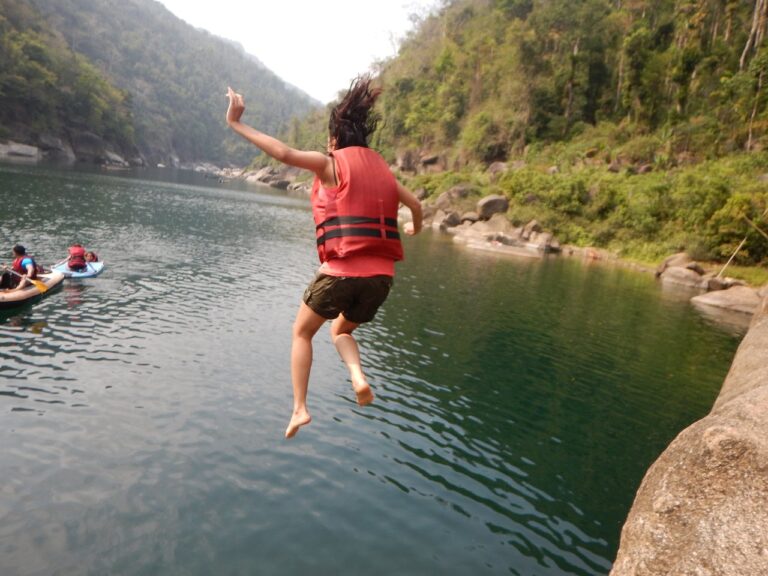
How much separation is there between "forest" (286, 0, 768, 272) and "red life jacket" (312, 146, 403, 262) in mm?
32041

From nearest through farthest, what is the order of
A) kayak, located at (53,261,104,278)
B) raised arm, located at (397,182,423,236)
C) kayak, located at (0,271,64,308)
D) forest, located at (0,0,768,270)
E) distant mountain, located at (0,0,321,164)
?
raised arm, located at (397,182,423,236), kayak, located at (0,271,64,308), kayak, located at (53,261,104,278), forest, located at (0,0,768,270), distant mountain, located at (0,0,321,164)

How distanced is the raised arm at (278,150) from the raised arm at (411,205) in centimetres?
61

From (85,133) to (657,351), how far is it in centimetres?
10968

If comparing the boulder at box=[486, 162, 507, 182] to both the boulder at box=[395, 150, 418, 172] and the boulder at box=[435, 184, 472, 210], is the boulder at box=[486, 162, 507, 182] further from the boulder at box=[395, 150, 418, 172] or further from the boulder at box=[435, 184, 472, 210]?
the boulder at box=[395, 150, 418, 172]

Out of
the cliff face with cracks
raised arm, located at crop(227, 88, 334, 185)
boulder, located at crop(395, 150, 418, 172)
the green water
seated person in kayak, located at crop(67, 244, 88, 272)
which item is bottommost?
the green water

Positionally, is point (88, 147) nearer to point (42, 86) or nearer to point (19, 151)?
point (42, 86)

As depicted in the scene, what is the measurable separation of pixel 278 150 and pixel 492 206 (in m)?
55.8

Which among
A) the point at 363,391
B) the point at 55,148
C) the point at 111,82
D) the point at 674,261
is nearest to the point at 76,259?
the point at 363,391

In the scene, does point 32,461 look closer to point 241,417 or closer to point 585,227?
point 241,417

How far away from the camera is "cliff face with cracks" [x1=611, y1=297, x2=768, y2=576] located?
4.18 m

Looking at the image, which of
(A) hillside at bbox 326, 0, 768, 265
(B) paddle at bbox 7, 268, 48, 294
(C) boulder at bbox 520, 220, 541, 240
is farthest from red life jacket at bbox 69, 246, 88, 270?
(C) boulder at bbox 520, 220, 541, 240

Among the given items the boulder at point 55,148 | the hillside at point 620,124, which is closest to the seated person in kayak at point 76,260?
the hillside at point 620,124

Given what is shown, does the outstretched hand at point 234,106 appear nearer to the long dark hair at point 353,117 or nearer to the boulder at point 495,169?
the long dark hair at point 353,117

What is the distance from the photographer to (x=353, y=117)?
4.01 metres
